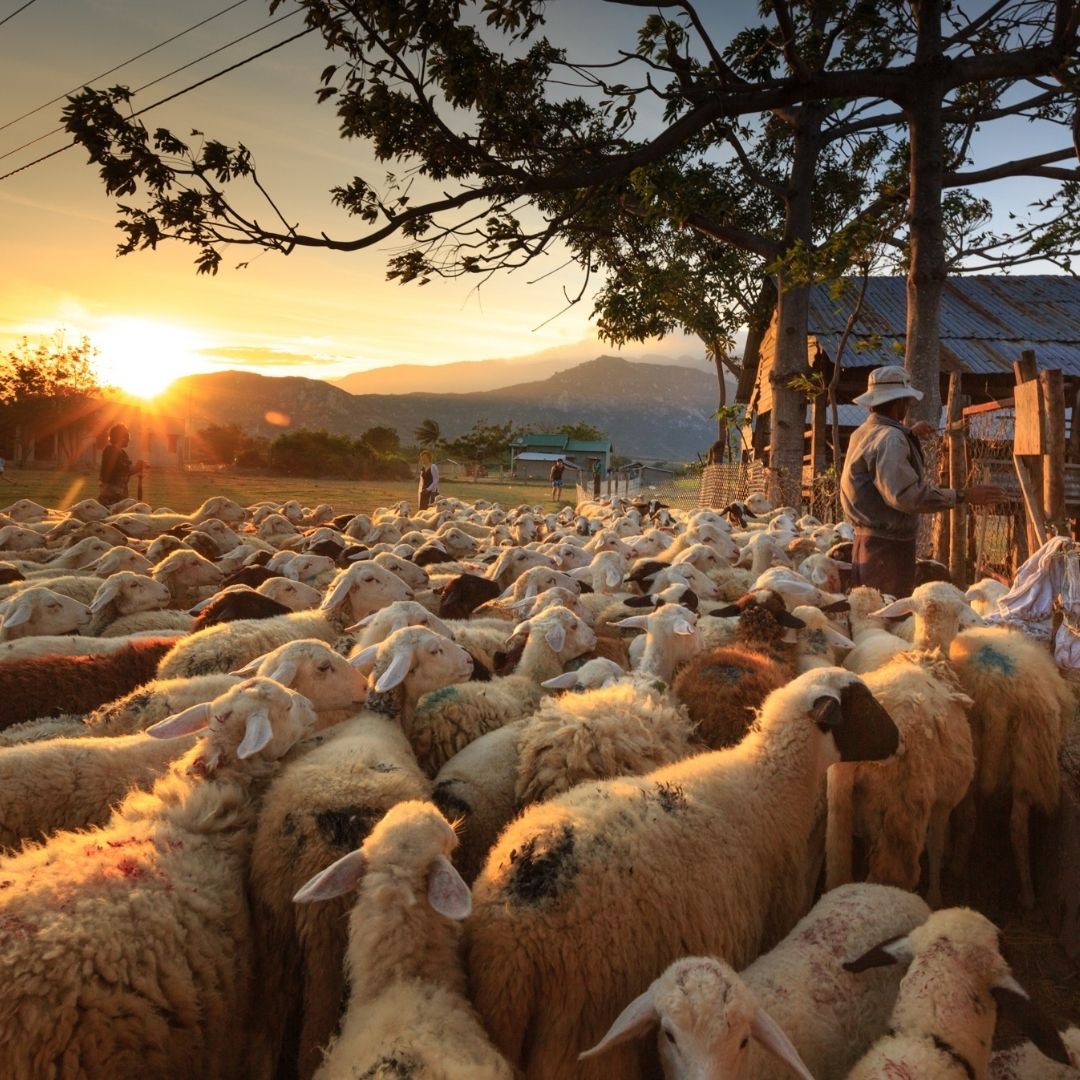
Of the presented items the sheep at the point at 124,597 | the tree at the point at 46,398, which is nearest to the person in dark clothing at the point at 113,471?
the sheep at the point at 124,597

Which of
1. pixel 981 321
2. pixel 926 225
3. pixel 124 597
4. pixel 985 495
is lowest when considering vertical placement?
pixel 124 597

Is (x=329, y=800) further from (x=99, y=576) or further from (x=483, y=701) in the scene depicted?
(x=99, y=576)

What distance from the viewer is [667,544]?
397 inches

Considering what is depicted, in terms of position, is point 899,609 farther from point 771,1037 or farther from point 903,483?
point 771,1037

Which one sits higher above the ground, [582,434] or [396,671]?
[582,434]

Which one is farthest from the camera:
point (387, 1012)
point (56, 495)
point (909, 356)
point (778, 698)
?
point (56, 495)

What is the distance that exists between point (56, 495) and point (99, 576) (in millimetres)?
21639

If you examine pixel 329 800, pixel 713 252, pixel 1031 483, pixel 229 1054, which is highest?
pixel 713 252

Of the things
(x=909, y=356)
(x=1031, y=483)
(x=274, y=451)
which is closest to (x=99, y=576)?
(x=1031, y=483)

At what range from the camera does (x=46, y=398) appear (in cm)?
5228

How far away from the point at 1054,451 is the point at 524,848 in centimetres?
501

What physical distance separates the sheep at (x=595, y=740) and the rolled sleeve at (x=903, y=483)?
2733 mm

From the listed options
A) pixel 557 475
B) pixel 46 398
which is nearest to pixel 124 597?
pixel 557 475

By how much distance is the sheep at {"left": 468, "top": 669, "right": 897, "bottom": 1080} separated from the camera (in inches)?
79.9
